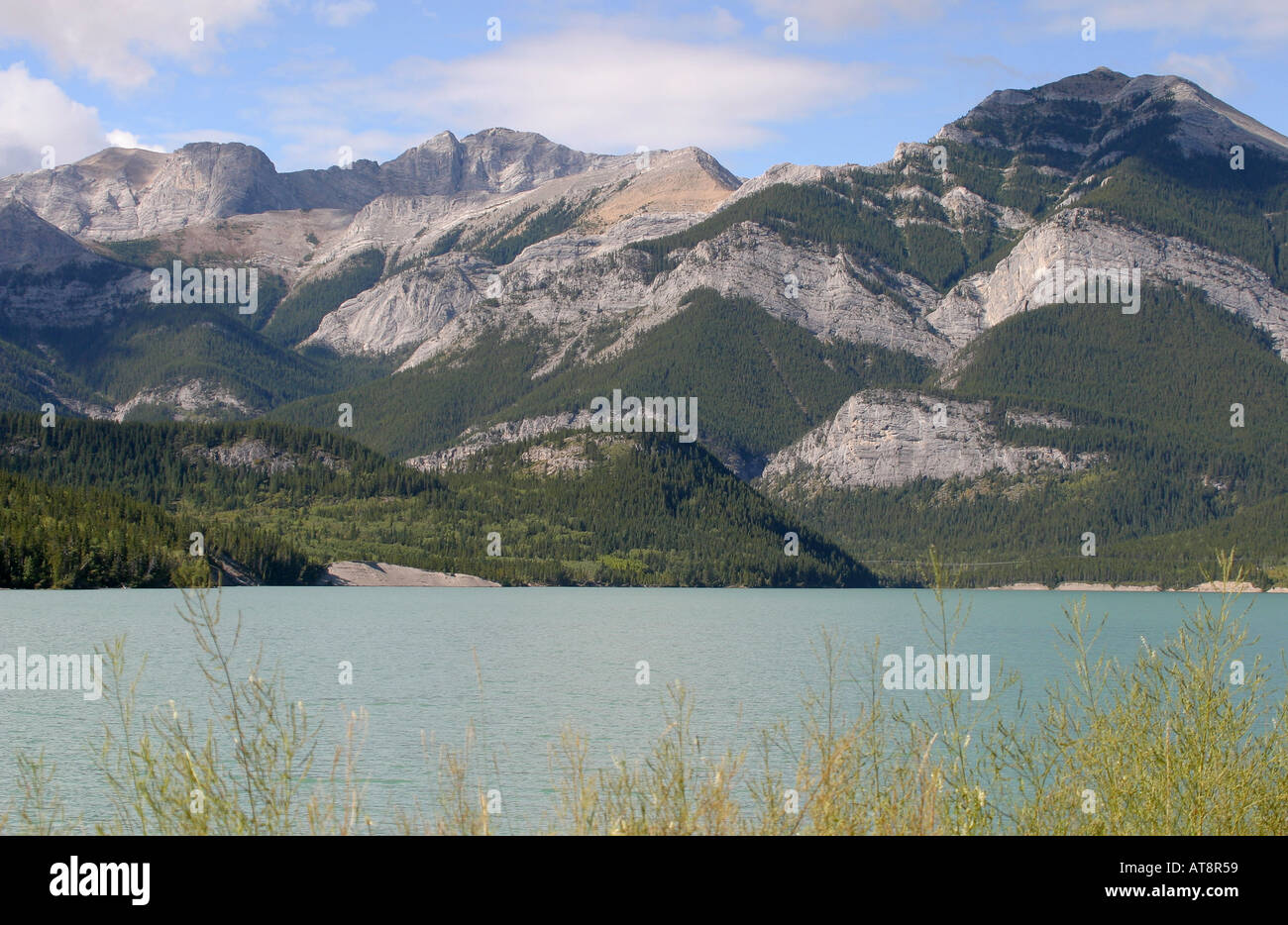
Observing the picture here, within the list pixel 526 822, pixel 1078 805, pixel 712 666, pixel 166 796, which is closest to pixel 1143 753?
pixel 1078 805

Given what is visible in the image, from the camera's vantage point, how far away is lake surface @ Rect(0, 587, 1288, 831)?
4447cm

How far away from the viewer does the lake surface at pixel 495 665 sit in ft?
146

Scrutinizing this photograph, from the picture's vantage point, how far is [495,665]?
267 feet

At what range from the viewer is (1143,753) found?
18297 mm
